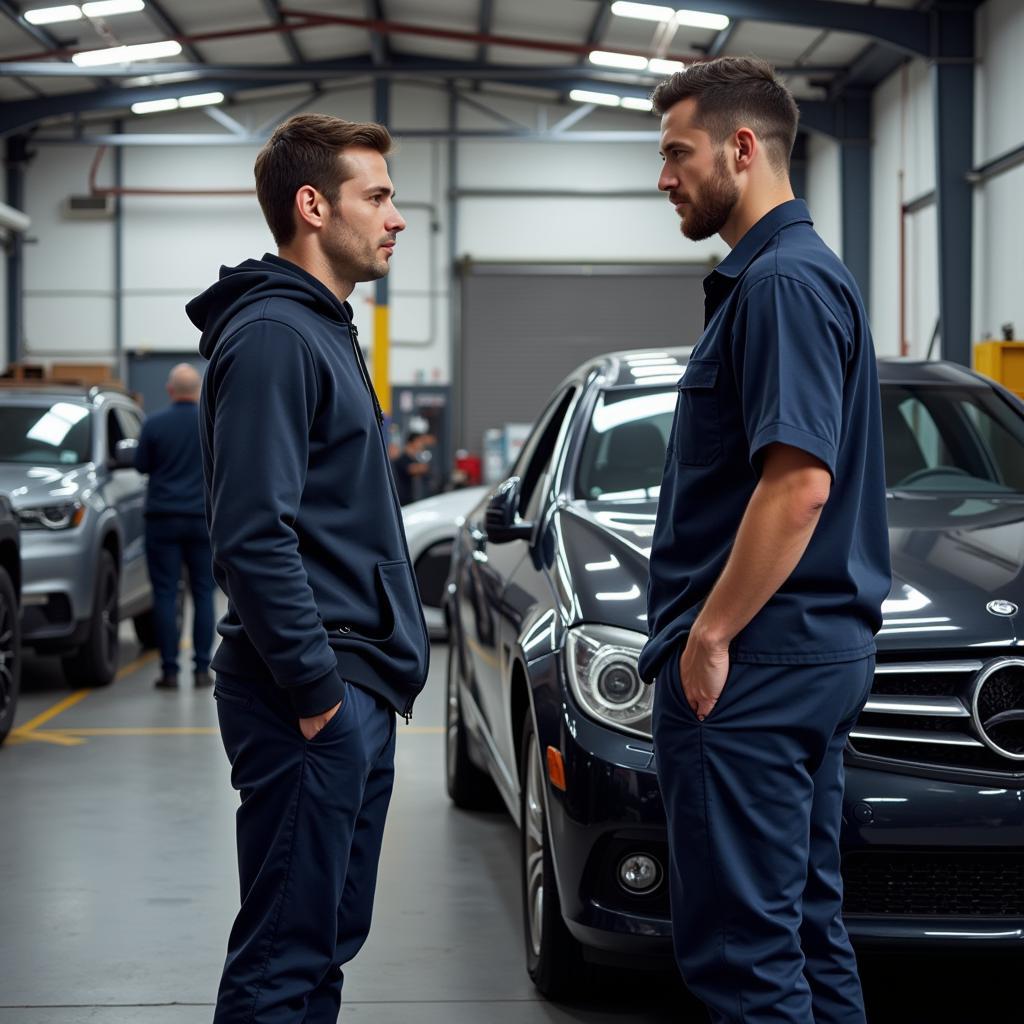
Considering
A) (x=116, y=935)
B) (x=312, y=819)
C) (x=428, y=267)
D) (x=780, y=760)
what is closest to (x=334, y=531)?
(x=312, y=819)

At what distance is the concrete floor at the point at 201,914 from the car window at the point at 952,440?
1359 mm

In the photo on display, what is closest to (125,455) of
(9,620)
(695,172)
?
(9,620)

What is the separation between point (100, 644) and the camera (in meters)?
8.52

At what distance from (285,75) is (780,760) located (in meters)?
19.1

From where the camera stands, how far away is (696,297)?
2300cm

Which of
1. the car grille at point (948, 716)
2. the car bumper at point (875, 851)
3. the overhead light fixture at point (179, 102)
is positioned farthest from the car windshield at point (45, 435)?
the overhead light fixture at point (179, 102)

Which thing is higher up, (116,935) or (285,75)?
(285,75)

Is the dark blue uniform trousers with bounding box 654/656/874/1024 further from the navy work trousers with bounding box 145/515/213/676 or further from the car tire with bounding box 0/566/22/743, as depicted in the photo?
the navy work trousers with bounding box 145/515/213/676

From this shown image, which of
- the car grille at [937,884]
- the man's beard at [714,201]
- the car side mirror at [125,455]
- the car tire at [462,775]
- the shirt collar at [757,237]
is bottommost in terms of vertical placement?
the car tire at [462,775]

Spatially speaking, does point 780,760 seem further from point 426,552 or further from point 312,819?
point 426,552

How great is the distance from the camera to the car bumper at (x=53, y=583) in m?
8.02

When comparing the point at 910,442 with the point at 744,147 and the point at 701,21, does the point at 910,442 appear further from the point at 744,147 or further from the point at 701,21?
the point at 701,21

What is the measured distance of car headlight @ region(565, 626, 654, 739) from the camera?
3207mm

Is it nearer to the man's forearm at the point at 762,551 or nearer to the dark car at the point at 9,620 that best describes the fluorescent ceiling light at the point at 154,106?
the dark car at the point at 9,620
